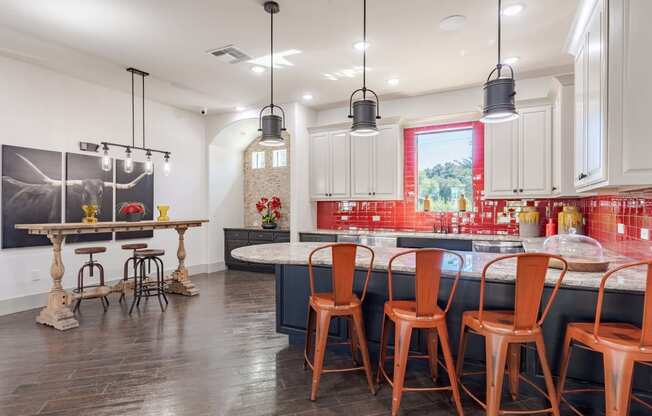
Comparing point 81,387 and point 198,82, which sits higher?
point 198,82

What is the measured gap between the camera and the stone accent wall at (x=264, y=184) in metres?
7.25

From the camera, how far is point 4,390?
247 cm

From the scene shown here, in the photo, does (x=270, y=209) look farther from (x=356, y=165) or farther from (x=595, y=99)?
(x=595, y=99)

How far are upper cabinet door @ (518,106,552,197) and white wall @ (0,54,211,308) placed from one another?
536 centimetres

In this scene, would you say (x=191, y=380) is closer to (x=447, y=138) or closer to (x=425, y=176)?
(x=425, y=176)

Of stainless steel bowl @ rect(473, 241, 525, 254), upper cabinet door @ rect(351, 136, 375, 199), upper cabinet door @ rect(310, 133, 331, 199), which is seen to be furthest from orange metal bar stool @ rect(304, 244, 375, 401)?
A: upper cabinet door @ rect(310, 133, 331, 199)

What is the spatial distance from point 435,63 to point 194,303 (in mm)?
4339

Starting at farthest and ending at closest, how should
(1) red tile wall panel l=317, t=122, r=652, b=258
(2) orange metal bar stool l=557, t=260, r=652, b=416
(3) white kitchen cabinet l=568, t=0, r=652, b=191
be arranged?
1. (1) red tile wall panel l=317, t=122, r=652, b=258
2. (3) white kitchen cabinet l=568, t=0, r=652, b=191
3. (2) orange metal bar stool l=557, t=260, r=652, b=416

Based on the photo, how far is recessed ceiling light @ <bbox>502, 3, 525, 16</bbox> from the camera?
301 cm

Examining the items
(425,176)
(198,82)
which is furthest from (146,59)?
(425,176)

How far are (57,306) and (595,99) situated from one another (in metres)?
5.19

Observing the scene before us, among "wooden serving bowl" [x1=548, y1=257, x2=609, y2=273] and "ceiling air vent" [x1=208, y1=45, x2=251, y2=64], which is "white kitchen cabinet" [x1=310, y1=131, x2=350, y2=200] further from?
"wooden serving bowl" [x1=548, y1=257, x2=609, y2=273]

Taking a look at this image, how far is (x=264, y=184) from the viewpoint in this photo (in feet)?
24.8

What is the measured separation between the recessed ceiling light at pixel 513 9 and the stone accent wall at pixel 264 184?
4.74 meters
